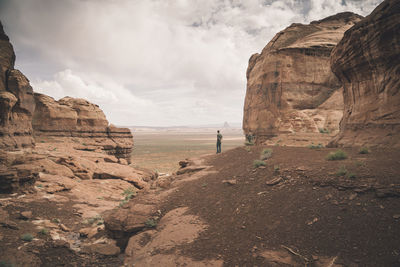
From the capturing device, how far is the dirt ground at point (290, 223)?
3.41 metres

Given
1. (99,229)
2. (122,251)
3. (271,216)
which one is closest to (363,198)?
(271,216)

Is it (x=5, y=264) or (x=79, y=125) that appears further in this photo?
(x=79, y=125)

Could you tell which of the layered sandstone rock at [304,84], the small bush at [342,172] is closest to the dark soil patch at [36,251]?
the small bush at [342,172]

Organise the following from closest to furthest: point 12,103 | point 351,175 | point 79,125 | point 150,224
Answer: point 351,175, point 150,224, point 12,103, point 79,125

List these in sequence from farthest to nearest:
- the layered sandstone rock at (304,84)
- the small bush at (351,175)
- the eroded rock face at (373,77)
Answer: the layered sandstone rock at (304,84) → the eroded rock face at (373,77) → the small bush at (351,175)

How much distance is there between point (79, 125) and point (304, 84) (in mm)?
24089

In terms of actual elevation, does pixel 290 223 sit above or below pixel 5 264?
above

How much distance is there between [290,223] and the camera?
4277mm

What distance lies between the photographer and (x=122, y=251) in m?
5.76

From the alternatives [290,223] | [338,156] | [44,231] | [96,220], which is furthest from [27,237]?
[338,156]

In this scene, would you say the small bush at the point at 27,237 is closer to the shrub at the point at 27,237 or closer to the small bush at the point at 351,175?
the shrub at the point at 27,237

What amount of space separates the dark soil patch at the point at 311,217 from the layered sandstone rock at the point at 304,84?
11156 millimetres

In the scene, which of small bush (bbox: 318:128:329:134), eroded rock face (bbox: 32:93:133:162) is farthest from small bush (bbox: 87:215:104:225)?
small bush (bbox: 318:128:329:134)

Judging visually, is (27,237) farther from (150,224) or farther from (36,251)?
(150,224)
